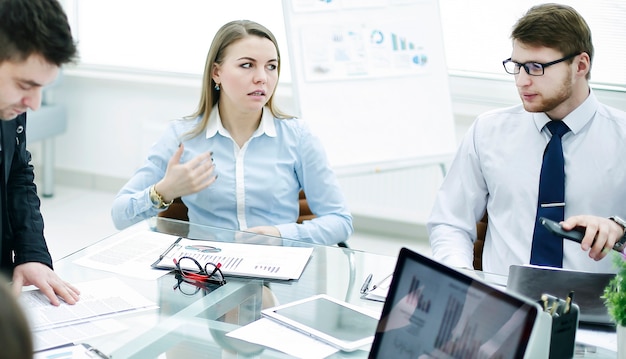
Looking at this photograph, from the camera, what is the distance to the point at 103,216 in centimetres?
486

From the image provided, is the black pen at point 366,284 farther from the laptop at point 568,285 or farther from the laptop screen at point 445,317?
the laptop screen at point 445,317

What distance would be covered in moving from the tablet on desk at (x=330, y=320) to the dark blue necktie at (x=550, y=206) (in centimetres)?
77

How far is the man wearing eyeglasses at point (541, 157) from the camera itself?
92.4 inches

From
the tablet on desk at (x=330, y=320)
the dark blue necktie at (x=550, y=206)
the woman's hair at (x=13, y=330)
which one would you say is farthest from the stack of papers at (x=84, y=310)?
the dark blue necktie at (x=550, y=206)

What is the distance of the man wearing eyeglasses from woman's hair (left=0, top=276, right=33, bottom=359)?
176 centimetres

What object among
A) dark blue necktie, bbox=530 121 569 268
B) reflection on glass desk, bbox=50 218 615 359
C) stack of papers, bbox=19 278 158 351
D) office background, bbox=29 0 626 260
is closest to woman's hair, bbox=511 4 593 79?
dark blue necktie, bbox=530 121 569 268

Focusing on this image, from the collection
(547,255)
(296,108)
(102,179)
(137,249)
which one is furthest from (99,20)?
(547,255)

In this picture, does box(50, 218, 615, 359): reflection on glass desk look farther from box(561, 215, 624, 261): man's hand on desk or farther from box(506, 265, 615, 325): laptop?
box(561, 215, 624, 261): man's hand on desk

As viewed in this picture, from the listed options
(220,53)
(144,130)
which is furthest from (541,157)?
(144,130)

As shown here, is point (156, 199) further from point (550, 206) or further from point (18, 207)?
point (550, 206)

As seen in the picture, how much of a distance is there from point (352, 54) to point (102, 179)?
98.5 inches

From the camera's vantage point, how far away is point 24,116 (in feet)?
6.64

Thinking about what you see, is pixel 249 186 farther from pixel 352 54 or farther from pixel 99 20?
pixel 99 20

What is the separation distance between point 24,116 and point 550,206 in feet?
5.01
